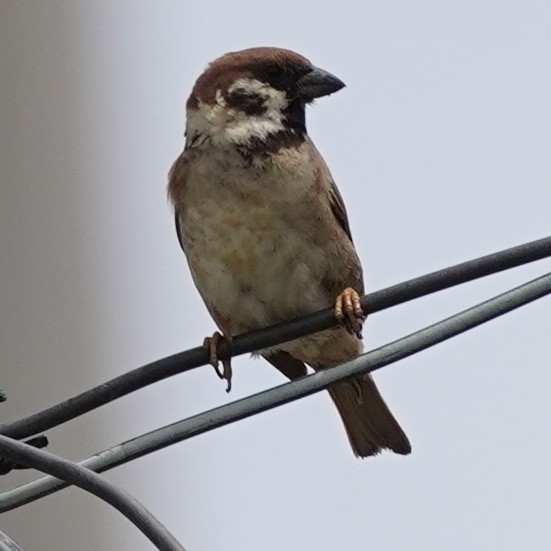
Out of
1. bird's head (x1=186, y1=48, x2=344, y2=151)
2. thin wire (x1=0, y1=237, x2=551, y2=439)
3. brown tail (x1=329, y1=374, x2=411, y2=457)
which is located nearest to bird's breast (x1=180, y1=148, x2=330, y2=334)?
bird's head (x1=186, y1=48, x2=344, y2=151)

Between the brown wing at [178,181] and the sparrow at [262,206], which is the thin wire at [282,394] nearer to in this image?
the sparrow at [262,206]

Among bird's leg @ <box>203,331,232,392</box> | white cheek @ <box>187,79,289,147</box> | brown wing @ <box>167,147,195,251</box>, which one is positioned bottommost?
bird's leg @ <box>203,331,232,392</box>

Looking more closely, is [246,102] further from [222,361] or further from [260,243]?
[222,361]

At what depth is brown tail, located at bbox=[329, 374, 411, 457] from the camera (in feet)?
10.9

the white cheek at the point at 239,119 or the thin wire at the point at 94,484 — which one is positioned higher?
the white cheek at the point at 239,119

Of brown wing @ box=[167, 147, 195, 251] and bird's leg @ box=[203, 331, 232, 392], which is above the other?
brown wing @ box=[167, 147, 195, 251]

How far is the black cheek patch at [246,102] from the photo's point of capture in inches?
123

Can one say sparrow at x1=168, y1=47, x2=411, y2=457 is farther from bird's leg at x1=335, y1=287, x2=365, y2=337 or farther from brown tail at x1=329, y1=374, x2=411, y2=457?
brown tail at x1=329, y1=374, x2=411, y2=457

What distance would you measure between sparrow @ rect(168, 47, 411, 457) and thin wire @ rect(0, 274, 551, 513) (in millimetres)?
678

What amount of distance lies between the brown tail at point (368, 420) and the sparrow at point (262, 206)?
16 centimetres

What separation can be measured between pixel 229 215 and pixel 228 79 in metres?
0.35

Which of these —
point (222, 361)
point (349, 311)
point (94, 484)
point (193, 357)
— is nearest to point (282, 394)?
point (193, 357)

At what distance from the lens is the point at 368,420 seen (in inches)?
131

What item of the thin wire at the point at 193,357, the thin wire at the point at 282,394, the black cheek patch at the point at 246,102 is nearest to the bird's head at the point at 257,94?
the black cheek patch at the point at 246,102
